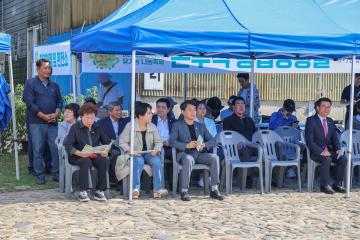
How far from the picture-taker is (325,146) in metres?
9.10

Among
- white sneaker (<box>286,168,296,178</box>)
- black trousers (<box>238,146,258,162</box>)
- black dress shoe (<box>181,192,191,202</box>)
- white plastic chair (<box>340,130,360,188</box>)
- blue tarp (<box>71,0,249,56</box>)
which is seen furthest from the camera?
white sneaker (<box>286,168,296,178</box>)

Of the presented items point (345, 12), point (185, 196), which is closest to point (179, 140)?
point (185, 196)

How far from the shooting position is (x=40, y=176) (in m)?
9.68

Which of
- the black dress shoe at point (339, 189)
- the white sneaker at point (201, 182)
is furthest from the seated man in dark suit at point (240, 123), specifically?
the black dress shoe at point (339, 189)

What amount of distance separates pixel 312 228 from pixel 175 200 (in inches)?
84.8

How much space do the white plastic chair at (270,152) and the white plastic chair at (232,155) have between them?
15cm

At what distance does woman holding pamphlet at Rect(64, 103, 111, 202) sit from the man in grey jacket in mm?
1034

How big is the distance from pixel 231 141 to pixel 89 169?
235 cm

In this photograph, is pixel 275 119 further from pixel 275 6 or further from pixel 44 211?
pixel 44 211

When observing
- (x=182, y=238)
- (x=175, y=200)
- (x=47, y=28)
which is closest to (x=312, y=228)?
(x=182, y=238)

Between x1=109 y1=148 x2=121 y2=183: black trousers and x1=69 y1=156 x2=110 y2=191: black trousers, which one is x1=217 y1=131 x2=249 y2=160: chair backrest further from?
x1=69 y1=156 x2=110 y2=191: black trousers

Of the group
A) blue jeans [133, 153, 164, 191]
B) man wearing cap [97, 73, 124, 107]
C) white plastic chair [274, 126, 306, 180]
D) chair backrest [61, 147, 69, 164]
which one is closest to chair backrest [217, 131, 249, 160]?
white plastic chair [274, 126, 306, 180]

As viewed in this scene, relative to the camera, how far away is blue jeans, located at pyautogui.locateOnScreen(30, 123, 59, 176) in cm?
966

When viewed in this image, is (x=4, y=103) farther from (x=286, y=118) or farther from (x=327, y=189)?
(x=327, y=189)
